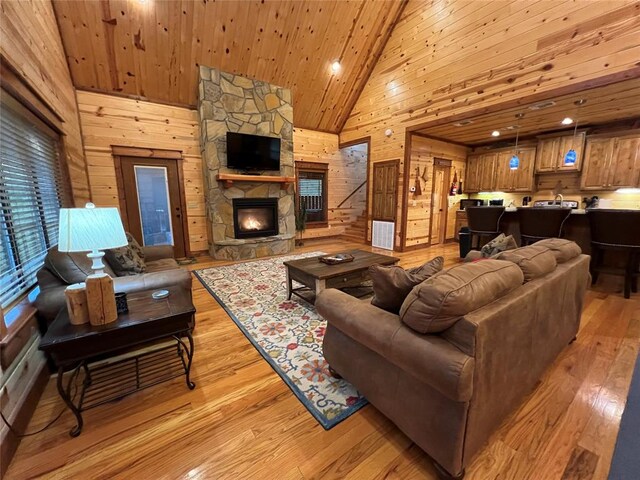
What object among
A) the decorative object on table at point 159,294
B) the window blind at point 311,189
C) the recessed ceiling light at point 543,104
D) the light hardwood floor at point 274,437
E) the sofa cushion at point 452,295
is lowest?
the light hardwood floor at point 274,437

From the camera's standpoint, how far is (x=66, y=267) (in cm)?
195

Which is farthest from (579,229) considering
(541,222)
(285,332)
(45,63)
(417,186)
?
(45,63)

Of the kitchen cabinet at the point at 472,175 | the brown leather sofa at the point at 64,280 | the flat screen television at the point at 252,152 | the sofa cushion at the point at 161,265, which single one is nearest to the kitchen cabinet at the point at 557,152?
the kitchen cabinet at the point at 472,175

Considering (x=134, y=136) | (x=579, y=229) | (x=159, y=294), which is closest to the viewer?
(x=159, y=294)

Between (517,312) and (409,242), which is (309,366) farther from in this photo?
(409,242)

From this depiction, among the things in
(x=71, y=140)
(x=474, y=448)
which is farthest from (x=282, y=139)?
(x=474, y=448)

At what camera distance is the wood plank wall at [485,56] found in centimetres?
304

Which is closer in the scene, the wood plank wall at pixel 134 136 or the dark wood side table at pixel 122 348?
the dark wood side table at pixel 122 348

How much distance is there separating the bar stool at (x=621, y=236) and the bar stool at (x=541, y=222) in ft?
0.97

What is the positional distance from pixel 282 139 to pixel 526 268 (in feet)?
16.9

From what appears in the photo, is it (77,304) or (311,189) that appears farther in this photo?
(311,189)

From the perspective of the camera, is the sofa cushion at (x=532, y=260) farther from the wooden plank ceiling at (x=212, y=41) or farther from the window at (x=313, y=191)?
the window at (x=313, y=191)

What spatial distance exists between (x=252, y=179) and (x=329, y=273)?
3.26 m

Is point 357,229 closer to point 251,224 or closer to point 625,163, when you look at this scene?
point 251,224
